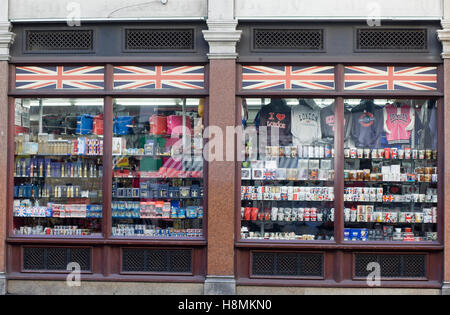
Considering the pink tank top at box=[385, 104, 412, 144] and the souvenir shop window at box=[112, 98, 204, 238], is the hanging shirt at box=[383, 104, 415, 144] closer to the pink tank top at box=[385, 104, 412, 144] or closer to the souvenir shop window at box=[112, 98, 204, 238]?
the pink tank top at box=[385, 104, 412, 144]

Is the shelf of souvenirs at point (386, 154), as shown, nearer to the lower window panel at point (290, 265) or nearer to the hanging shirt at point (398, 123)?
the hanging shirt at point (398, 123)

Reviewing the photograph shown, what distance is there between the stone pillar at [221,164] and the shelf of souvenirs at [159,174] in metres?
0.54

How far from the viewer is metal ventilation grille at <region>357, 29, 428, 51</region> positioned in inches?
318

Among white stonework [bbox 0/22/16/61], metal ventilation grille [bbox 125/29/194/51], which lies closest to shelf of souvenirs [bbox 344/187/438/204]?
metal ventilation grille [bbox 125/29/194/51]

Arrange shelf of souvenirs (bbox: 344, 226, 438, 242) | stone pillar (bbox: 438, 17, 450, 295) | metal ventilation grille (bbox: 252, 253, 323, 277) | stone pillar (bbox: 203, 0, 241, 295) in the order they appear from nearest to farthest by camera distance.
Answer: stone pillar (bbox: 438, 17, 450, 295), stone pillar (bbox: 203, 0, 241, 295), metal ventilation grille (bbox: 252, 253, 323, 277), shelf of souvenirs (bbox: 344, 226, 438, 242)

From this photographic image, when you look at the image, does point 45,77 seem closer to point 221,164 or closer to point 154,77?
point 154,77

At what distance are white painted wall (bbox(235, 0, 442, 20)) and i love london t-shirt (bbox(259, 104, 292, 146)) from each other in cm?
159

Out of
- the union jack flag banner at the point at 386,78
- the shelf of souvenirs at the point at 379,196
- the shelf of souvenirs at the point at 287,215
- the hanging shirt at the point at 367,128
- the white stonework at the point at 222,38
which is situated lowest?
the shelf of souvenirs at the point at 287,215

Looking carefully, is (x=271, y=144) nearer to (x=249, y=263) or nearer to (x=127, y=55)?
(x=249, y=263)

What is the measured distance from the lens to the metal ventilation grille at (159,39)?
8.23 m

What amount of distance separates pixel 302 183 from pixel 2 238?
5.32 meters

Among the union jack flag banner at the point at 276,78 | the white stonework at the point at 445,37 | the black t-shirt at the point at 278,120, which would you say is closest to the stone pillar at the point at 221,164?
the union jack flag banner at the point at 276,78

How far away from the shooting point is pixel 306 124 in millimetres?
8477

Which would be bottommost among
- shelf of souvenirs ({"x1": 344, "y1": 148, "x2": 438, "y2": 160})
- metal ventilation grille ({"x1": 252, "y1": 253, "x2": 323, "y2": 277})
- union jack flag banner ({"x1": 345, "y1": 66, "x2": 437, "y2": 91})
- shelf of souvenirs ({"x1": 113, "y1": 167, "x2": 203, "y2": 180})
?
metal ventilation grille ({"x1": 252, "y1": 253, "x2": 323, "y2": 277})
